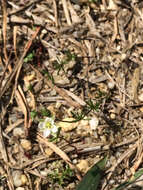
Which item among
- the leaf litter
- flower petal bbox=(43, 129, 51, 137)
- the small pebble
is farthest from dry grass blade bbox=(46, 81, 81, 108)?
the small pebble

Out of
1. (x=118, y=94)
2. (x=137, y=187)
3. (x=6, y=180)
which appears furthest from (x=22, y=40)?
(x=137, y=187)

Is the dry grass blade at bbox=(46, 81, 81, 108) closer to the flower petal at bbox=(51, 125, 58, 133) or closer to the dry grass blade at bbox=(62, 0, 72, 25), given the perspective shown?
the flower petal at bbox=(51, 125, 58, 133)

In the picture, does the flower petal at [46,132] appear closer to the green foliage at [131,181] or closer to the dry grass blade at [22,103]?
the dry grass blade at [22,103]

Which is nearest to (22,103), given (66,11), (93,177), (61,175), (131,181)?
(61,175)

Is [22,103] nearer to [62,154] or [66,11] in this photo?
[62,154]

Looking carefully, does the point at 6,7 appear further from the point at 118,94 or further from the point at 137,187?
the point at 137,187

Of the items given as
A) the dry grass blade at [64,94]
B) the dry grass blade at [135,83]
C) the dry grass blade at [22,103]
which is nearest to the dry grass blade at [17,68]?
the dry grass blade at [22,103]
